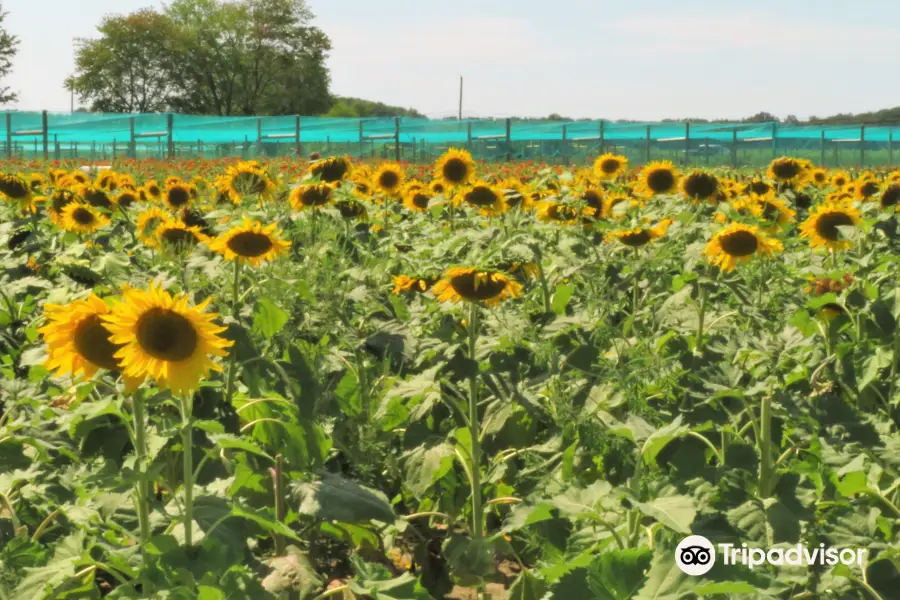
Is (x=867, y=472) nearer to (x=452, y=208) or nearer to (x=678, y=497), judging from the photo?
(x=678, y=497)

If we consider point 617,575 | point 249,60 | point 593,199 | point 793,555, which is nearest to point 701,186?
point 593,199

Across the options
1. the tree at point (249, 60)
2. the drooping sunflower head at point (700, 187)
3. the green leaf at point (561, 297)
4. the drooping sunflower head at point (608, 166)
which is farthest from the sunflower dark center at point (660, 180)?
the tree at point (249, 60)

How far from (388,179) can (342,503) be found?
13.9ft

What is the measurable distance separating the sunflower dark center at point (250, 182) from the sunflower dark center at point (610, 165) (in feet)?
9.54

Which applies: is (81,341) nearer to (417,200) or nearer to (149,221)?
(149,221)

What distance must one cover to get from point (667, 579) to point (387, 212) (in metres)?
5.00

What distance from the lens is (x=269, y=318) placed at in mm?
2832

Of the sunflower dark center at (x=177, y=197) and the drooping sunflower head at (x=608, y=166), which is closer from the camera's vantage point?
the sunflower dark center at (x=177, y=197)

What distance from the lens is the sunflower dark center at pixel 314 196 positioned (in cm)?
496

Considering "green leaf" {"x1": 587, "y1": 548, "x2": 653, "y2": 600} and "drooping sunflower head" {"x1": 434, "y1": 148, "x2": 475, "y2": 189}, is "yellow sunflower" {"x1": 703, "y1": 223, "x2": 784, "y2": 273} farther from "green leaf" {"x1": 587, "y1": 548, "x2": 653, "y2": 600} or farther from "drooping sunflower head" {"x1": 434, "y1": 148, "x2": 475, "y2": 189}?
"green leaf" {"x1": 587, "y1": 548, "x2": 653, "y2": 600}

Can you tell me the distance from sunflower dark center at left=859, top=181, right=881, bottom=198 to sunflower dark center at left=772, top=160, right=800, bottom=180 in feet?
1.41

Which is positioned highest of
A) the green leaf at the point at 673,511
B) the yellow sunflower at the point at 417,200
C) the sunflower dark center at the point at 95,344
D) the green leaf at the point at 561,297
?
the yellow sunflower at the point at 417,200

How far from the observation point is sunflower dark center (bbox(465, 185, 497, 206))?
5.14 metres

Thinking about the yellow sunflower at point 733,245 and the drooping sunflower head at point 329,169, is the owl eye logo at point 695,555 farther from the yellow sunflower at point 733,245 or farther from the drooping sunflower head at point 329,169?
the drooping sunflower head at point 329,169
